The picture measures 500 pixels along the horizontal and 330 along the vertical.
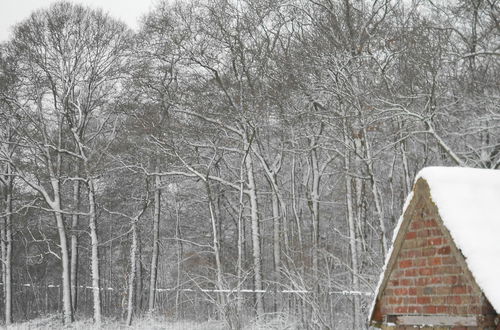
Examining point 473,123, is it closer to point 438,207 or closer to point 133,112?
point 438,207

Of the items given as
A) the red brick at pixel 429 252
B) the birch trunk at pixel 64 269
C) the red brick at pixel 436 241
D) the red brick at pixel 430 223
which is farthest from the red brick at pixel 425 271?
the birch trunk at pixel 64 269

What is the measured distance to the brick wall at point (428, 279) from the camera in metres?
5.80

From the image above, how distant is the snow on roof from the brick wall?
0.17 meters

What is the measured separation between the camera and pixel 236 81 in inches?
1071

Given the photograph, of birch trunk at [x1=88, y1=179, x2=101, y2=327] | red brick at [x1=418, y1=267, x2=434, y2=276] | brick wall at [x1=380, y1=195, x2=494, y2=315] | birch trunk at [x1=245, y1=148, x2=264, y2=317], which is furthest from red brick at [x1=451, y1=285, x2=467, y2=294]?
birch trunk at [x1=88, y1=179, x2=101, y2=327]

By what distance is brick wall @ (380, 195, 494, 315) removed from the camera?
5.80 metres

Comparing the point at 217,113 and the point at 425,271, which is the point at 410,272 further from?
the point at 217,113

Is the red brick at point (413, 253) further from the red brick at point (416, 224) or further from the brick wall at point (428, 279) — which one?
the red brick at point (416, 224)

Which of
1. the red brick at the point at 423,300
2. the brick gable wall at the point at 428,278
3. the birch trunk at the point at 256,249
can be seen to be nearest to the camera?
the brick gable wall at the point at 428,278

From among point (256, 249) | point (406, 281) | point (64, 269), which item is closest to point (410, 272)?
point (406, 281)

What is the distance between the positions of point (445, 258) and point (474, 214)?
0.47 metres

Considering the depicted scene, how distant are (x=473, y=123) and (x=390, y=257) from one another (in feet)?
37.5

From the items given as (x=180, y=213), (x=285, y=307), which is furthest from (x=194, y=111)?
(x=180, y=213)

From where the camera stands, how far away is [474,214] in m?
5.80
